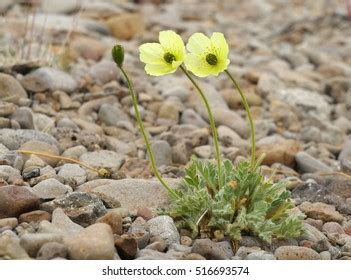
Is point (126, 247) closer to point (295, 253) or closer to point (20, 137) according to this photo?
point (295, 253)

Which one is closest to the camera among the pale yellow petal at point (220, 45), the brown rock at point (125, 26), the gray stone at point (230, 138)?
the pale yellow petal at point (220, 45)

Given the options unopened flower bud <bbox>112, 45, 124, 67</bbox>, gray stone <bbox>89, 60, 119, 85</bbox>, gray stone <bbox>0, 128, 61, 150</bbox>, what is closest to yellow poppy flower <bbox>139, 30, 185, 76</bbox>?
unopened flower bud <bbox>112, 45, 124, 67</bbox>

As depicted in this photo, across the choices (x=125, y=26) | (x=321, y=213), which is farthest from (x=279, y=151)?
(x=125, y=26)

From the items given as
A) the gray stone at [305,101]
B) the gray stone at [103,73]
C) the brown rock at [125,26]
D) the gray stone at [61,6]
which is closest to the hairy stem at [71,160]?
the gray stone at [103,73]

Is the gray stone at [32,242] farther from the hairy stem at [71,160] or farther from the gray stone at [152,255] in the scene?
the hairy stem at [71,160]

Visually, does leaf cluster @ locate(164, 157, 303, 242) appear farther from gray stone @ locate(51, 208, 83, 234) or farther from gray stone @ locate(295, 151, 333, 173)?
gray stone @ locate(295, 151, 333, 173)

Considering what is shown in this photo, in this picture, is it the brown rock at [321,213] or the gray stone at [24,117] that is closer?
the brown rock at [321,213]
